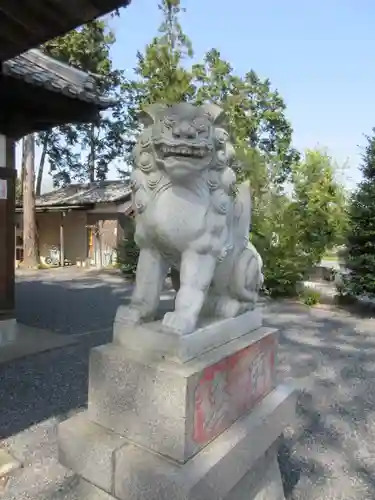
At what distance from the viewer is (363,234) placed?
734 centimetres

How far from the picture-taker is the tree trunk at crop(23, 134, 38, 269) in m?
14.6

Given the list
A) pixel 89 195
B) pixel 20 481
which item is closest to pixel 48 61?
pixel 20 481

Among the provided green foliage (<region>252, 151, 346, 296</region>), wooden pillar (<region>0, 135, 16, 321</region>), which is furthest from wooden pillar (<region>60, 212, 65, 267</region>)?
wooden pillar (<region>0, 135, 16, 321</region>)

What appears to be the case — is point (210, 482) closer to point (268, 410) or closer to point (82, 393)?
point (268, 410)

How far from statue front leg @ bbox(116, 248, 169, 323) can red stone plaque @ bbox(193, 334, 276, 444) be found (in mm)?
400

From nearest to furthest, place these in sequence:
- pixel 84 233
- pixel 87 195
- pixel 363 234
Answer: pixel 363 234 < pixel 84 233 < pixel 87 195

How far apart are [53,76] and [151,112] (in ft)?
10.8

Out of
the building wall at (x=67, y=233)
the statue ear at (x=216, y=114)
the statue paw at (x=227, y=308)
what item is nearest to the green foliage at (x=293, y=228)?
the statue paw at (x=227, y=308)

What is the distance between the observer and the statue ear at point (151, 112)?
1.71 m

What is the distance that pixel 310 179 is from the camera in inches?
434

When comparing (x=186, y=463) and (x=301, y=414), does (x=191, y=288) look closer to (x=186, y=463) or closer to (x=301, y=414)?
(x=186, y=463)

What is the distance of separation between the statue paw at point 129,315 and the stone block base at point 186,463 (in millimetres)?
516

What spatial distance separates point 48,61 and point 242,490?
193 inches

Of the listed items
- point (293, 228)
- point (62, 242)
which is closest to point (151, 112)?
point (293, 228)
